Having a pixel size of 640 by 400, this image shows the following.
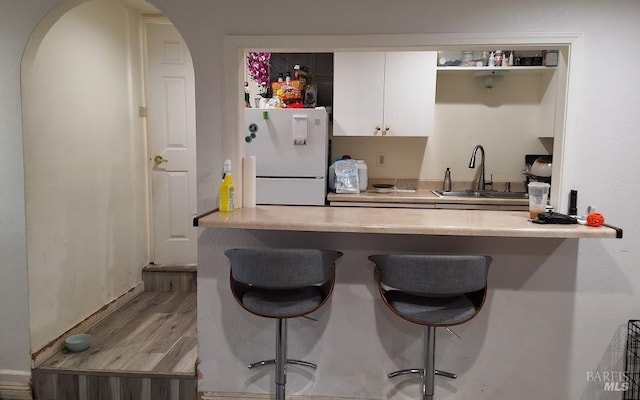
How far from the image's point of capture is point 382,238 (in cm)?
224

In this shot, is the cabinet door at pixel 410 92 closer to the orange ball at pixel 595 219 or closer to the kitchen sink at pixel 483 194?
the kitchen sink at pixel 483 194

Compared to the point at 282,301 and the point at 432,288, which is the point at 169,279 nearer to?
the point at 282,301

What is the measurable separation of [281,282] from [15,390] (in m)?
1.75

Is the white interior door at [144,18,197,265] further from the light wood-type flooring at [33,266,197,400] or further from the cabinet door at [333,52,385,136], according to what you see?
the cabinet door at [333,52,385,136]

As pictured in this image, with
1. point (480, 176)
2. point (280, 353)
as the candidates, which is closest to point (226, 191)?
point (280, 353)

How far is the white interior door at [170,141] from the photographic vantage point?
3676 millimetres

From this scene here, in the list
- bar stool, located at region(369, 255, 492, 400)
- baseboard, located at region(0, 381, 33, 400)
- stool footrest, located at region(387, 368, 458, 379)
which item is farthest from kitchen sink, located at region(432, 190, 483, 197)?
baseboard, located at region(0, 381, 33, 400)

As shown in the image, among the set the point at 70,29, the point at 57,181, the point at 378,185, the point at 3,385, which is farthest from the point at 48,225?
the point at 378,185

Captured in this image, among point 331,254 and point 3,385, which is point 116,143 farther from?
point 331,254

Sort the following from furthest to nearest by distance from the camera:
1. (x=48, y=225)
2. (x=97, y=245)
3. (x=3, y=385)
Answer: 1. (x=97, y=245)
2. (x=48, y=225)
3. (x=3, y=385)

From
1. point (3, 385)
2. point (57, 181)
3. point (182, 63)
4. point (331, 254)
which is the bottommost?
point (3, 385)

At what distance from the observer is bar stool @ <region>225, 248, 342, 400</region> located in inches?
70.9

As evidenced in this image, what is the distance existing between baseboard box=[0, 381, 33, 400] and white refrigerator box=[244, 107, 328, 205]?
1.80 m

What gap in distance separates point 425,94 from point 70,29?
2.50 metres
